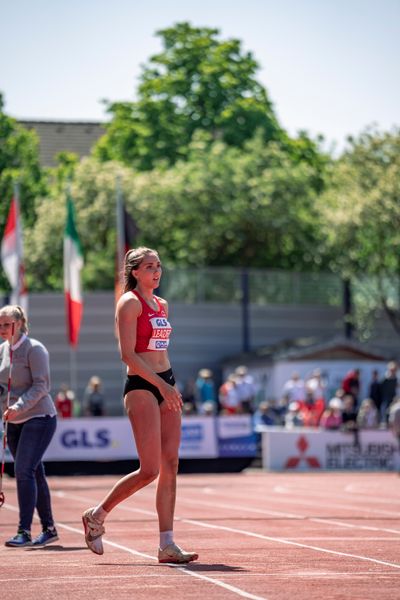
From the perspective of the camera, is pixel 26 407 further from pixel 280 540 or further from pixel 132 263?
pixel 132 263

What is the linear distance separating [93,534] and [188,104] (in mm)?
52556

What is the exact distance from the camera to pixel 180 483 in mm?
28438

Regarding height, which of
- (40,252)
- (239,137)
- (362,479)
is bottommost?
(362,479)

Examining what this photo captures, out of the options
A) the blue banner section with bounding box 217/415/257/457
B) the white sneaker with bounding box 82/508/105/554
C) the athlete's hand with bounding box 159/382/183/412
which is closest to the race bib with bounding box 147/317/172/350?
the athlete's hand with bounding box 159/382/183/412

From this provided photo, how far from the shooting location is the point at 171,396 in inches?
417

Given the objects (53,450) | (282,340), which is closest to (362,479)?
(53,450)

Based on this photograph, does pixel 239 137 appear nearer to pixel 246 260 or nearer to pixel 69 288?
pixel 246 260

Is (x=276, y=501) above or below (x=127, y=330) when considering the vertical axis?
below

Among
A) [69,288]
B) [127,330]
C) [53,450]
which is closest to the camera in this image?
[127,330]

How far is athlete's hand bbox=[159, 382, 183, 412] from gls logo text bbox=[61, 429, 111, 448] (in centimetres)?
2404

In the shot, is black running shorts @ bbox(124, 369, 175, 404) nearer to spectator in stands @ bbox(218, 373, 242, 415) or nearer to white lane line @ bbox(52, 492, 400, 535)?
white lane line @ bbox(52, 492, 400, 535)

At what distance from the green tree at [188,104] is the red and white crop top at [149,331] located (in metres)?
50.2

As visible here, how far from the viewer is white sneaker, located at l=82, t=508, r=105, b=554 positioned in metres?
10.9

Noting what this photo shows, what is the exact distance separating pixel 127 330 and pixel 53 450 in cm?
2385
